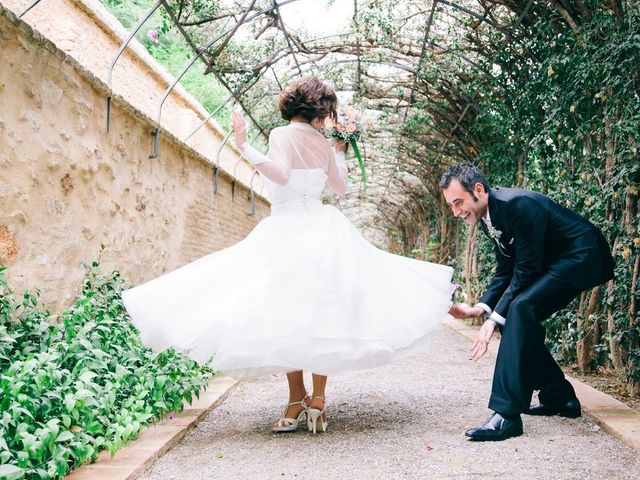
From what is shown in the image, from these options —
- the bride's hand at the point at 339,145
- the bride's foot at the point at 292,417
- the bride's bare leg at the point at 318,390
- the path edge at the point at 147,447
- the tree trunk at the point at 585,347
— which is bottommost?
the path edge at the point at 147,447

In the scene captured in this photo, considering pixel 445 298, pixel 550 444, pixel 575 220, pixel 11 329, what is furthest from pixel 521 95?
pixel 11 329

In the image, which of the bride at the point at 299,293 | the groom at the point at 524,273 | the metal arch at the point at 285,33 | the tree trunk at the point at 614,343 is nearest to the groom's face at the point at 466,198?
the groom at the point at 524,273

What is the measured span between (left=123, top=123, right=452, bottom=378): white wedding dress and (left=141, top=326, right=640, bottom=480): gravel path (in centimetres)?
37

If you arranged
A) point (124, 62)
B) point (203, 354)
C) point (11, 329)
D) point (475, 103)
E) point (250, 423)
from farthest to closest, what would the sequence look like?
point (475, 103) → point (124, 62) → point (250, 423) → point (11, 329) → point (203, 354)

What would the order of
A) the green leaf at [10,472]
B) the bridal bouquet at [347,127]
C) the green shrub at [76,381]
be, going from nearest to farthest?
1. the green leaf at [10,472]
2. the green shrub at [76,381]
3. the bridal bouquet at [347,127]

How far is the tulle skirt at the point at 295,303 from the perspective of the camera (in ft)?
8.93

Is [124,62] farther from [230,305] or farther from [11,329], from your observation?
[230,305]

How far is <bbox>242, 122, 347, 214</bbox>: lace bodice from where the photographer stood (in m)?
3.12

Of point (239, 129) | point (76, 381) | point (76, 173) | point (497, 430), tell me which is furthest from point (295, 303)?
point (76, 173)

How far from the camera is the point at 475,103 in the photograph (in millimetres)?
7617

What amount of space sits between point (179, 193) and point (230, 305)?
411cm

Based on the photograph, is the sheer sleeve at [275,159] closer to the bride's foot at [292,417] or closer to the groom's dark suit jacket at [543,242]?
the groom's dark suit jacket at [543,242]

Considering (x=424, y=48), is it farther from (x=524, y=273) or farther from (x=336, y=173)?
(x=524, y=273)

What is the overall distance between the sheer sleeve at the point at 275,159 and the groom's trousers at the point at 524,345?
4.17 ft
